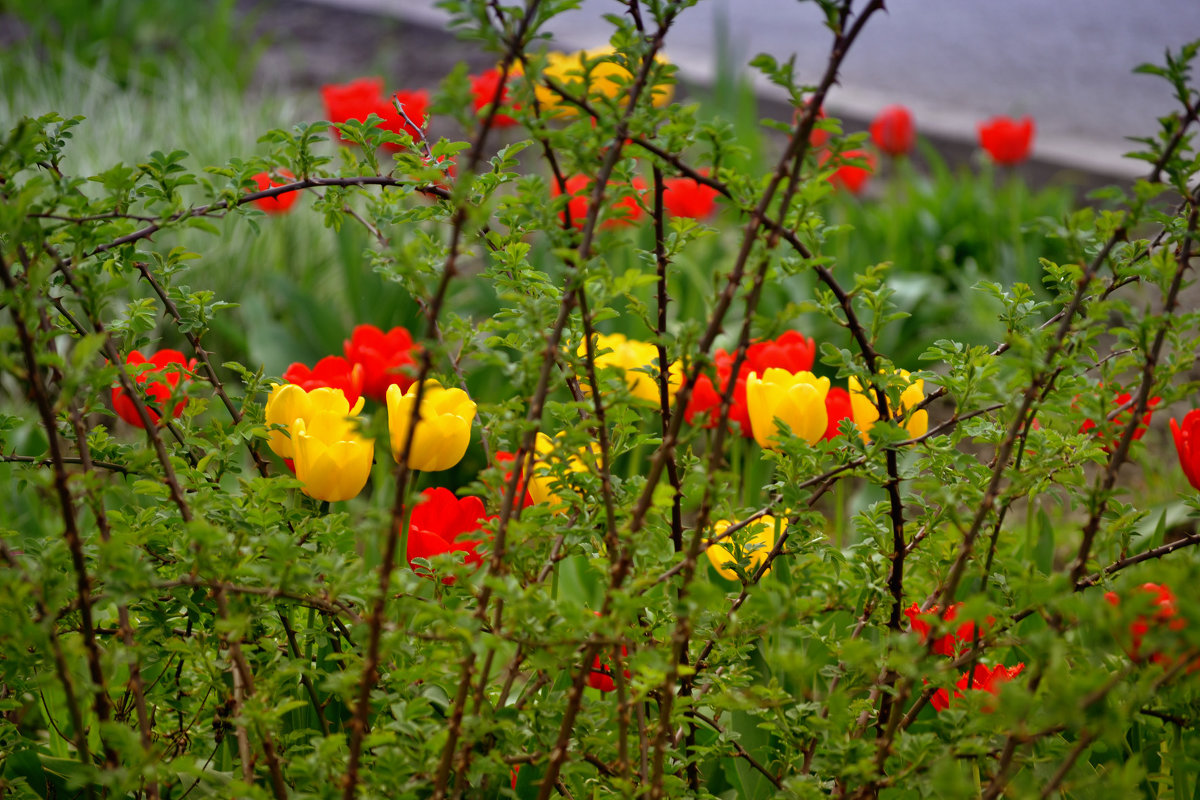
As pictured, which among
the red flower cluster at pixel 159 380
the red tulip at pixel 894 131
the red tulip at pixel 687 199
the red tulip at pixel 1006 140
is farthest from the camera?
the red tulip at pixel 894 131

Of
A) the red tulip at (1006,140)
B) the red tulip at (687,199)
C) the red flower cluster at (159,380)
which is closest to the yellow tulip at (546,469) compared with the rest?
the red flower cluster at (159,380)

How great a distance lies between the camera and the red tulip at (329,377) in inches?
44.1

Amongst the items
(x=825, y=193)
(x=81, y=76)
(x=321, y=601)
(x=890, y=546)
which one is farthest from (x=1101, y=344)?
(x=81, y=76)

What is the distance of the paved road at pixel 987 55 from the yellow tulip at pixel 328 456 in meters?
3.10

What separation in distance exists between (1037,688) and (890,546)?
243mm

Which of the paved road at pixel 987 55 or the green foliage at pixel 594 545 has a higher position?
the paved road at pixel 987 55

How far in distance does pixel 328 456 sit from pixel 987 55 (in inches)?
209

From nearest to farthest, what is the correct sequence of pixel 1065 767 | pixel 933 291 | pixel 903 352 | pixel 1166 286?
pixel 1065 767, pixel 1166 286, pixel 903 352, pixel 933 291

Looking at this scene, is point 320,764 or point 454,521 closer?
point 320,764

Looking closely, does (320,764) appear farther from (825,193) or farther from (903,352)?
(903,352)

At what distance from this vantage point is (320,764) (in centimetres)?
67

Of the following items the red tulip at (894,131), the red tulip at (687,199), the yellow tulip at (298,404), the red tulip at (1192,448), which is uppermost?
the red tulip at (894,131)

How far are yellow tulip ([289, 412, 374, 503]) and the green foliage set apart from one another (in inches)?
0.9

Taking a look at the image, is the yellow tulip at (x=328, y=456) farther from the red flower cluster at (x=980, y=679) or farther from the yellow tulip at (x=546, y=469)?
the red flower cluster at (x=980, y=679)
